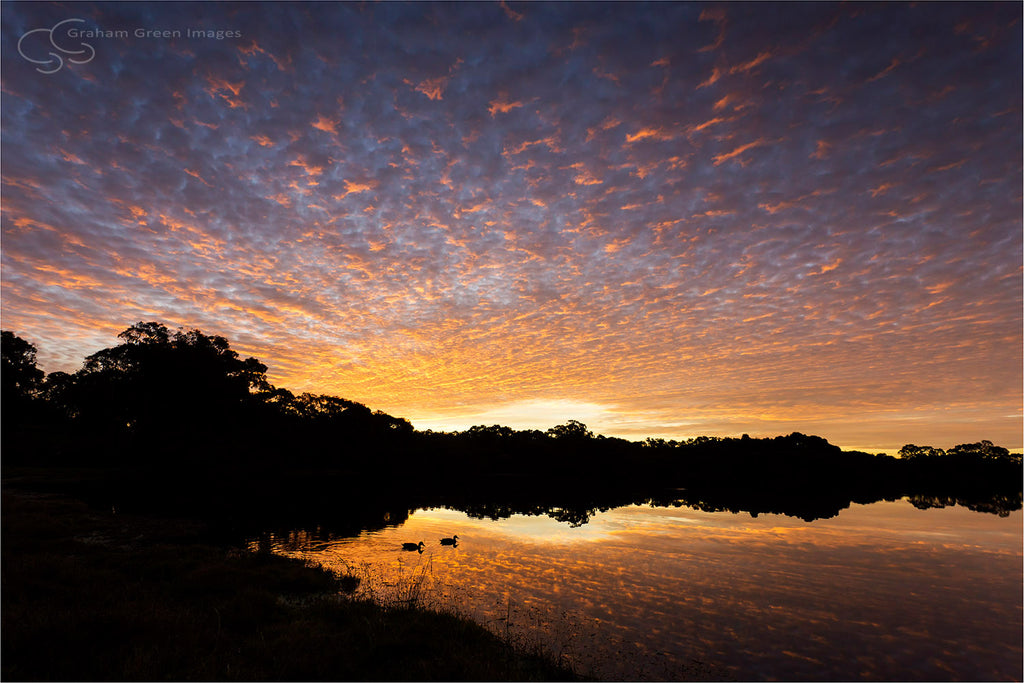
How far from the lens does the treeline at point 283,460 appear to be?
62594 mm

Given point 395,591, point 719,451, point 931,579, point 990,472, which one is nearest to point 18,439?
point 395,591

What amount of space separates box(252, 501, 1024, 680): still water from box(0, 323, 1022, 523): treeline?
15.9m

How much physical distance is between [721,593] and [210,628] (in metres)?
→ 20.7

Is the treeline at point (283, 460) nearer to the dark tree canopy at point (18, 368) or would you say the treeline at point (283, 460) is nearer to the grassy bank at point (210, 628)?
the dark tree canopy at point (18, 368)

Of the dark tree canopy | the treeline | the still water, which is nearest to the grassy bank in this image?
the still water

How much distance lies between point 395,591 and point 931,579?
28.2 m

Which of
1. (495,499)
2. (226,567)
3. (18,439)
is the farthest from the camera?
(18,439)

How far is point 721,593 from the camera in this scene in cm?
2184

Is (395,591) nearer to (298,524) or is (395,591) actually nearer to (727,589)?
(727,589)

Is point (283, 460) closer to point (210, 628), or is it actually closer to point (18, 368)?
point (18, 368)

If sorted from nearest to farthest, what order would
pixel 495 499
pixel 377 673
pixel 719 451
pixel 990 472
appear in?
1. pixel 377 673
2. pixel 495 499
3. pixel 990 472
4. pixel 719 451

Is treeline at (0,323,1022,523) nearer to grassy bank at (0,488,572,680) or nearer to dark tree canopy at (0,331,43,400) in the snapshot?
dark tree canopy at (0,331,43,400)

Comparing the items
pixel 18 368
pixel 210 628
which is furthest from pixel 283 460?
pixel 210 628

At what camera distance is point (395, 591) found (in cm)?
1950
